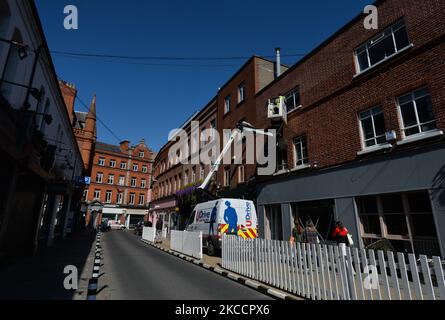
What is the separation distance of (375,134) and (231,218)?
24.3 ft

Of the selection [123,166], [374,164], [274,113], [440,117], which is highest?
[123,166]

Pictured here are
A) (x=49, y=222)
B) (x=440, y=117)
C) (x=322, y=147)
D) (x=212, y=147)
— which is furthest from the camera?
(x=212, y=147)

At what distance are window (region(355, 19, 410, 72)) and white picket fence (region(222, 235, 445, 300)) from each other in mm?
7843

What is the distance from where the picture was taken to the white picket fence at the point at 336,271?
4.02 metres

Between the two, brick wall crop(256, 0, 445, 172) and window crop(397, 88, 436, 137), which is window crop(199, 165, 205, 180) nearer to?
brick wall crop(256, 0, 445, 172)

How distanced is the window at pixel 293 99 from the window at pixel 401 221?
6586mm

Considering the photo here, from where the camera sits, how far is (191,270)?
30.8 ft

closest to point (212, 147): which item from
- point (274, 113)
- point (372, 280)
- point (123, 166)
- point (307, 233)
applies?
point (274, 113)

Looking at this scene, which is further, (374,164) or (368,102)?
(368,102)

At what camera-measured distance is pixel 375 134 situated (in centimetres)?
991

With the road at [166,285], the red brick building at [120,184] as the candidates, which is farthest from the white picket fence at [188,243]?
the red brick building at [120,184]

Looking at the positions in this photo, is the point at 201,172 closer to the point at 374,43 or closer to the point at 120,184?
the point at 374,43

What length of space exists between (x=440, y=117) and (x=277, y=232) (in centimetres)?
912

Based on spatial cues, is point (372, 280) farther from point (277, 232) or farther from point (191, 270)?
point (277, 232)
